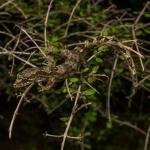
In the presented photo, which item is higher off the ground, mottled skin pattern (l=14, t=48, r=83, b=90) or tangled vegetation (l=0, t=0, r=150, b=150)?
mottled skin pattern (l=14, t=48, r=83, b=90)

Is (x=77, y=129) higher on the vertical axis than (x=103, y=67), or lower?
lower

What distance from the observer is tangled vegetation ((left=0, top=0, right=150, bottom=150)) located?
51.3 inches

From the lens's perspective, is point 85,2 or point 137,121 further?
point 137,121

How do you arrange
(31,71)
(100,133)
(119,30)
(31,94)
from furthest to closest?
1. (100,133)
2. (31,94)
3. (119,30)
4. (31,71)

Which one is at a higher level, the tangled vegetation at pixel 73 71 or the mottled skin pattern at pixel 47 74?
the mottled skin pattern at pixel 47 74

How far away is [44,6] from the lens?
1928 millimetres

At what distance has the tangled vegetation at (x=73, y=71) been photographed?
51.3 inches

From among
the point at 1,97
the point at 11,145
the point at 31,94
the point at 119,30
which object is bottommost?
the point at 11,145

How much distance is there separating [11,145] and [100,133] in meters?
0.43

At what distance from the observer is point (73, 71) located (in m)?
1.31

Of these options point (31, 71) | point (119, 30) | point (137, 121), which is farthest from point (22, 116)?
point (31, 71)

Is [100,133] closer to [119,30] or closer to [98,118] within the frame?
[98,118]

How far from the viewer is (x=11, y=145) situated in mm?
2197

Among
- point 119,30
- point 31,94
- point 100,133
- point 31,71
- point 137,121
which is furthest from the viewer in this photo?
point 137,121
